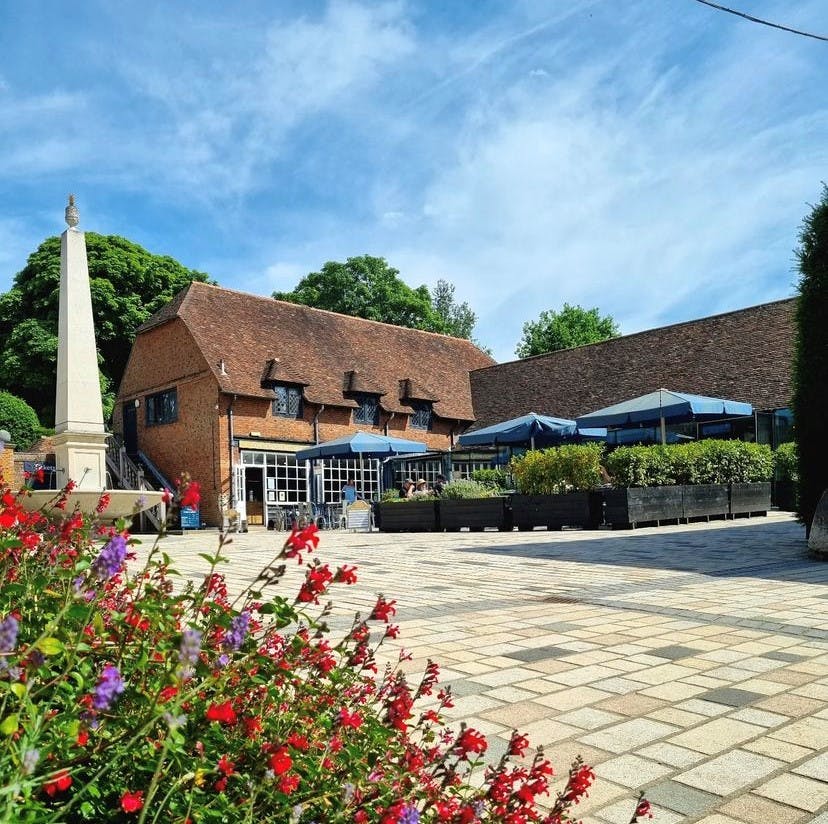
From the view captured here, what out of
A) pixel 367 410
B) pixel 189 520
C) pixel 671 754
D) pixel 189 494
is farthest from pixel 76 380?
pixel 367 410

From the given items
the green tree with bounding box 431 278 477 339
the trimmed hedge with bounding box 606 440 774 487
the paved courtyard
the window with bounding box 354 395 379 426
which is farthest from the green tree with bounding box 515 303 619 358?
the paved courtyard

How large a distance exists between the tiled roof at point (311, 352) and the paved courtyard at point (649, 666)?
17.4m

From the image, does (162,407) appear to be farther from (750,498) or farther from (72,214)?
(750,498)

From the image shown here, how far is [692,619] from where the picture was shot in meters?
5.52

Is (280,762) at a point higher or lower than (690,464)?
lower

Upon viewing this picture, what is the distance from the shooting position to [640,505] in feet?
49.4

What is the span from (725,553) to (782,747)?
7425 millimetres

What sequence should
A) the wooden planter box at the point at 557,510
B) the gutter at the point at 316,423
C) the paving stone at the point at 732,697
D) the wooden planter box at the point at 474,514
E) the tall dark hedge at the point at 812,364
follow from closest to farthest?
the paving stone at the point at 732,697 → the tall dark hedge at the point at 812,364 → the wooden planter box at the point at 557,510 → the wooden planter box at the point at 474,514 → the gutter at the point at 316,423

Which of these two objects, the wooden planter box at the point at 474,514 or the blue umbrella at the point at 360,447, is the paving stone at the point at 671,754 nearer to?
the wooden planter box at the point at 474,514

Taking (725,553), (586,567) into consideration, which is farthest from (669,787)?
(725,553)

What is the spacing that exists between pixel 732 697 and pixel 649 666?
25.2 inches

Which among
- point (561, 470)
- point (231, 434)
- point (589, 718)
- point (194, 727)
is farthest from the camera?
point (231, 434)

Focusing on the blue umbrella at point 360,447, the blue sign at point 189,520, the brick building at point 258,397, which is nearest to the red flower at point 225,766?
the blue umbrella at point 360,447

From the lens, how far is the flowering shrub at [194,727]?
127cm
